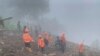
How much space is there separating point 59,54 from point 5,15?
118ft

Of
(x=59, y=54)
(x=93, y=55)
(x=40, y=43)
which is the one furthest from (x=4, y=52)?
(x=93, y=55)

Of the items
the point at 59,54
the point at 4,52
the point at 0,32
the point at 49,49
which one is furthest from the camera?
the point at 0,32

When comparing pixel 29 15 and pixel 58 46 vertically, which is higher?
pixel 29 15

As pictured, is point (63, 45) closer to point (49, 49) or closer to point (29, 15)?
point (49, 49)

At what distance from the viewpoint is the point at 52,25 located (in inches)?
3219

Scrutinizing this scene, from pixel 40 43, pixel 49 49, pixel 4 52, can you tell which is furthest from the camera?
pixel 49 49

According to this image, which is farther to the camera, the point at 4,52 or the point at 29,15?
the point at 29,15

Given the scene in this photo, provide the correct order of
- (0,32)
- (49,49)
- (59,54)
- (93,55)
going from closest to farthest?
(59,54)
(49,49)
(93,55)
(0,32)

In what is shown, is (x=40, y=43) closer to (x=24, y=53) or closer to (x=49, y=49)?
(x=24, y=53)

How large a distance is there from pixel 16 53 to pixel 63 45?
8461 mm

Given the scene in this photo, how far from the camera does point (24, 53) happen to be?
27.6m

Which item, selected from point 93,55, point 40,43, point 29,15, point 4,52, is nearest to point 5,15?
point 29,15

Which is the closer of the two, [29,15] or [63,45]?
[63,45]

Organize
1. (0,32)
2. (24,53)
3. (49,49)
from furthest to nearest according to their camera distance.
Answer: (0,32) < (49,49) < (24,53)
